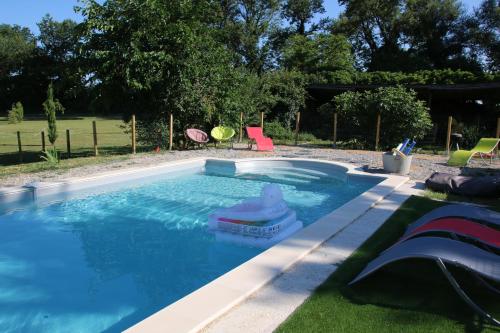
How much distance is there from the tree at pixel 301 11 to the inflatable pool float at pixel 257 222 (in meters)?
38.5

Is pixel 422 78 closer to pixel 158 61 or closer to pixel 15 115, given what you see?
pixel 158 61

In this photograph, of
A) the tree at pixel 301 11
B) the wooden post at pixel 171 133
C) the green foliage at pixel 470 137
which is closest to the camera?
the wooden post at pixel 171 133

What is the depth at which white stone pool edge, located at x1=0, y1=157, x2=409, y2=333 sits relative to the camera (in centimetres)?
304

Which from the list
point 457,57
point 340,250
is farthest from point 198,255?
point 457,57

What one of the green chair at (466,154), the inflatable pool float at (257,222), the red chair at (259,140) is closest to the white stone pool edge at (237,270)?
the inflatable pool float at (257,222)

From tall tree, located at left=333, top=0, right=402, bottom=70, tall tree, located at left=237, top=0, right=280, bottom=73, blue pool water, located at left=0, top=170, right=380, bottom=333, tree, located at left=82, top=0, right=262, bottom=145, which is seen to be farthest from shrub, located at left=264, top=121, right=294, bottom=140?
tall tree, located at left=237, top=0, right=280, bottom=73

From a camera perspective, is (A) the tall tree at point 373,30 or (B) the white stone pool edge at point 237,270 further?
(A) the tall tree at point 373,30

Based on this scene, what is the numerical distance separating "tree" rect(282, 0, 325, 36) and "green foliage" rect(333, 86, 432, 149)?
27888 mm

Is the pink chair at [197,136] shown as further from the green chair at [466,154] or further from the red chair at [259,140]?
the green chair at [466,154]

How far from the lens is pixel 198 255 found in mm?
5742

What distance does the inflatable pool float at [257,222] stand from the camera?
573 centimetres

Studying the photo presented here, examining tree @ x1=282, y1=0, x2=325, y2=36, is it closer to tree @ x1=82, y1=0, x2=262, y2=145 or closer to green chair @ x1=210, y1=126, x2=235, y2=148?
tree @ x1=82, y1=0, x2=262, y2=145

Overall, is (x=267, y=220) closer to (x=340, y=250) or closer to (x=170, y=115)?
(x=340, y=250)

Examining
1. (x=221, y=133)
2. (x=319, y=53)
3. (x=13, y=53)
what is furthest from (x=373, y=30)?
(x=13, y=53)
